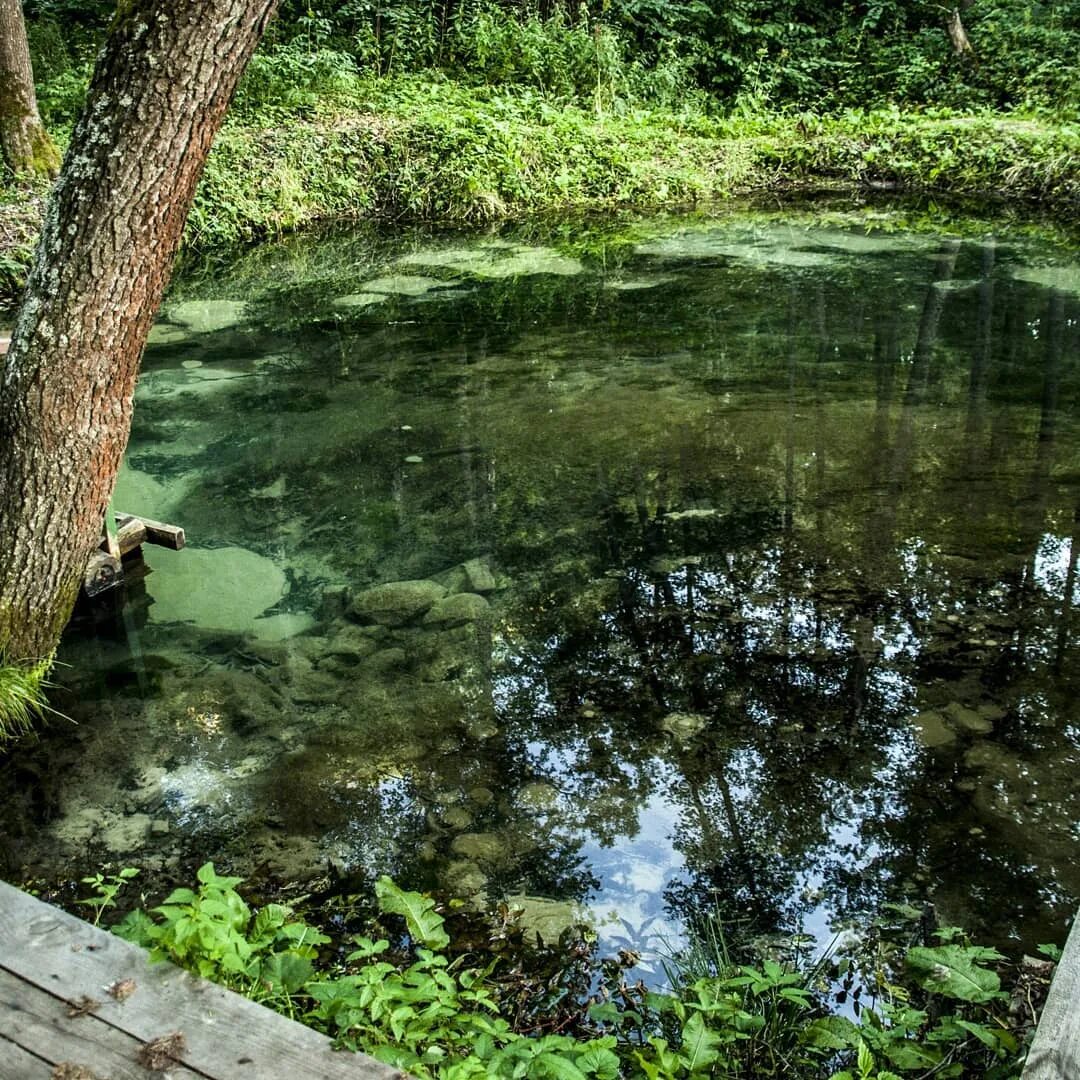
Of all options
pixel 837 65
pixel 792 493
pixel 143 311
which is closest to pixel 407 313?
pixel 792 493

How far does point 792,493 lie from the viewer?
511 centimetres

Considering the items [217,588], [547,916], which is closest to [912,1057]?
[547,916]

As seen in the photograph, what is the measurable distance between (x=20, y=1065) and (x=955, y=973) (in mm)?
1777

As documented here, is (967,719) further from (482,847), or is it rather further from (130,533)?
(130,533)

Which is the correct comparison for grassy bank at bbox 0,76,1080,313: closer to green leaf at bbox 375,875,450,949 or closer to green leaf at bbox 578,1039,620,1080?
green leaf at bbox 375,875,450,949

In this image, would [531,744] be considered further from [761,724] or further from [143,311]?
[143,311]

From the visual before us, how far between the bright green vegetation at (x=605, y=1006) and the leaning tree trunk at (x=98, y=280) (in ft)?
5.01

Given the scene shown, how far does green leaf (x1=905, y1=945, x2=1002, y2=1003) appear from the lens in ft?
6.98

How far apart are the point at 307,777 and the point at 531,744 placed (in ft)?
2.34

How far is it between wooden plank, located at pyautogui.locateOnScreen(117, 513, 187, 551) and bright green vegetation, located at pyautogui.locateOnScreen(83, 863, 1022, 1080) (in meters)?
2.24

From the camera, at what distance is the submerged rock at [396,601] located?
416cm

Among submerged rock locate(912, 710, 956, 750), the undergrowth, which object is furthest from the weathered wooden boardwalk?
the undergrowth

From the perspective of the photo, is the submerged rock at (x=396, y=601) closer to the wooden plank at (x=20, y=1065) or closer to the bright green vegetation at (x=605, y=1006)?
the bright green vegetation at (x=605, y=1006)

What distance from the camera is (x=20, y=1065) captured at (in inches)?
60.9
